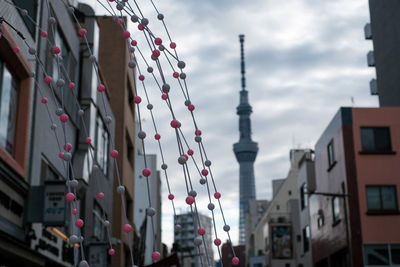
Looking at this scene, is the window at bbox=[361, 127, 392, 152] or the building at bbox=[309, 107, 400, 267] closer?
the building at bbox=[309, 107, 400, 267]

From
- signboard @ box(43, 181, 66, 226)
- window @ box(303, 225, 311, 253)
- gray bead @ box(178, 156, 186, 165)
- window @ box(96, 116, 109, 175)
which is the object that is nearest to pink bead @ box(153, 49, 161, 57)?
gray bead @ box(178, 156, 186, 165)

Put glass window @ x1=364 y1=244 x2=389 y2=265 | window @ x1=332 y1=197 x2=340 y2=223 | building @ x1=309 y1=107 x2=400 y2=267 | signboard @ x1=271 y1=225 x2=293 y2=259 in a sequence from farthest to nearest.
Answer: signboard @ x1=271 y1=225 x2=293 y2=259 → window @ x1=332 y1=197 x2=340 y2=223 → building @ x1=309 y1=107 x2=400 y2=267 → glass window @ x1=364 y1=244 x2=389 y2=265

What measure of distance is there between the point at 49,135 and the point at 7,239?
20.4 ft

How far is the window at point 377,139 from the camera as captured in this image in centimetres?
3319

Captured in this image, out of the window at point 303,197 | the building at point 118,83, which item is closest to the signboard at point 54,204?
the building at point 118,83

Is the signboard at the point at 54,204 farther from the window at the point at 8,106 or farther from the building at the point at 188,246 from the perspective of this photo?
the building at the point at 188,246

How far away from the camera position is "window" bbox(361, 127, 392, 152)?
33.2m

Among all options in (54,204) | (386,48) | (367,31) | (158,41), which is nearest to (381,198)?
(386,48)

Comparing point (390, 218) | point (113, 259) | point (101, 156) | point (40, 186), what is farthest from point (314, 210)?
point (40, 186)

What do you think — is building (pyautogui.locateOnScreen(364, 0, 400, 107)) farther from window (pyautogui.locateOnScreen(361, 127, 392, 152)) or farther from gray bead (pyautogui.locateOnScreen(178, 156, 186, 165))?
gray bead (pyautogui.locateOnScreen(178, 156, 186, 165))

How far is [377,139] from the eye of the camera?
33219 mm

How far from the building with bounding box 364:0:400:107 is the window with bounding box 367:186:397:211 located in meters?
9.36

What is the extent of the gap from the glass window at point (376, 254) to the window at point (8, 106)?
21.7 metres

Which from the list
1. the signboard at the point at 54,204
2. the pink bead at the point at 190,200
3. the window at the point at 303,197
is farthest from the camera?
the window at the point at 303,197
